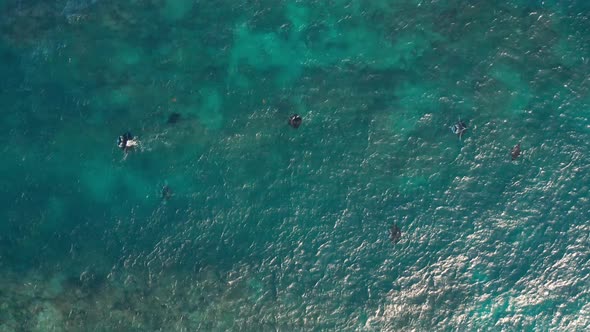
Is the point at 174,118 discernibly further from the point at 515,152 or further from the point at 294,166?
the point at 515,152

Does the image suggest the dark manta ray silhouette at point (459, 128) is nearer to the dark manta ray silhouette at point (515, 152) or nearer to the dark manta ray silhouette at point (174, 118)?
the dark manta ray silhouette at point (515, 152)

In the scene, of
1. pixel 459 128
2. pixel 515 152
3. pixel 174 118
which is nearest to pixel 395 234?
pixel 459 128

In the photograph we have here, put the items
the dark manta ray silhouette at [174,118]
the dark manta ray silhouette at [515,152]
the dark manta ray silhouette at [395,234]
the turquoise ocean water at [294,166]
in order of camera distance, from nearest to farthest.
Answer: the turquoise ocean water at [294,166] → the dark manta ray silhouette at [395,234] → the dark manta ray silhouette at [515,152] → the dark manta ray silhouette at [174,118]

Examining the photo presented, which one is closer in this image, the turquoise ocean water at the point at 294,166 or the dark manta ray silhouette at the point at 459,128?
the turquoise ocean water at the point at 294,166

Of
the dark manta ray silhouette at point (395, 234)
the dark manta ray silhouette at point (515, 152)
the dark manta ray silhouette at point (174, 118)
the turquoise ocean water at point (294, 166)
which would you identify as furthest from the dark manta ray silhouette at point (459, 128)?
the dark manta ray silhouette at point (174, 118)

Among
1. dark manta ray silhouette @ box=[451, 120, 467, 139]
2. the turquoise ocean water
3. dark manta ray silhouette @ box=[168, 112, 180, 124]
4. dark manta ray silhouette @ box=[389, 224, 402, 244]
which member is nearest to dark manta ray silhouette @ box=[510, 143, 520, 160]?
the turquoise ocean water

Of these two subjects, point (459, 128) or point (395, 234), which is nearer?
point (395, 234)

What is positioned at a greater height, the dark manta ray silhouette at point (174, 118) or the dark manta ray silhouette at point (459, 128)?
the dark manta ray silhouette at point (174, 118)
